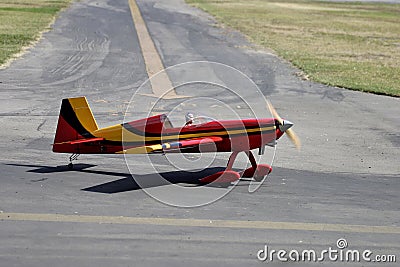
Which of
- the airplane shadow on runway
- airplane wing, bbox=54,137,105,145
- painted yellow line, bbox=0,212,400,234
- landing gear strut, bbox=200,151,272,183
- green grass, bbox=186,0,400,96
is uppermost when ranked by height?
airplane wing, bbox=54,137,105,145

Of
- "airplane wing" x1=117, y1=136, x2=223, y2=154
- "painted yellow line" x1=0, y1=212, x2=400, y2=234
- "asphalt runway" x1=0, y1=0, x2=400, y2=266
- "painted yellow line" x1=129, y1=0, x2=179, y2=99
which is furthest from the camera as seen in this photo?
"painted yellow line" x1=129, y1=0, x2=179, y2=99

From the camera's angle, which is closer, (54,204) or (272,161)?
(54,204)

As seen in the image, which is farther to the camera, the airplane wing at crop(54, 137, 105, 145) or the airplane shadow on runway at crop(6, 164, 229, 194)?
the airplane wing at crop(54, 137, 105, 145)

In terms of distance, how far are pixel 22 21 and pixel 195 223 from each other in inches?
1410

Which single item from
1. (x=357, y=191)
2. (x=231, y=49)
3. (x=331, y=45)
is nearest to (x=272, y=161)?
(x=357, y=191)

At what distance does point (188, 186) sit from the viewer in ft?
49.2

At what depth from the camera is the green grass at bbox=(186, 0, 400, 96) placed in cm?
3203

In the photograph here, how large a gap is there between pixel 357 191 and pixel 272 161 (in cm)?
258

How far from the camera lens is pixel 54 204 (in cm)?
1345

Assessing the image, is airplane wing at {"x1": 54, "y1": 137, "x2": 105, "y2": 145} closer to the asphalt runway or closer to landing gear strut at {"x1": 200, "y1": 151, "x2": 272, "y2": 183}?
the asphalt runway

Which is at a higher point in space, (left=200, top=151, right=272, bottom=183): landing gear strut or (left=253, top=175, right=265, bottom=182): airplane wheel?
(left=200, top=151, right=272, bottom=183): landing gear strut

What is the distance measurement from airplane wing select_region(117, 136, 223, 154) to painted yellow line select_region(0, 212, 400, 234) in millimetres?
1608

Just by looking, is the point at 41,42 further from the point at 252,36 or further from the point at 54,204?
the point at 54,204

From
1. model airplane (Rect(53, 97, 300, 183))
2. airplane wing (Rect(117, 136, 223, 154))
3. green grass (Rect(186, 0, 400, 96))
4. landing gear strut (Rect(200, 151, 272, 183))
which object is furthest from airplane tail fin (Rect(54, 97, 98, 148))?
green grass (Rect(186, 0, 400, 96))
